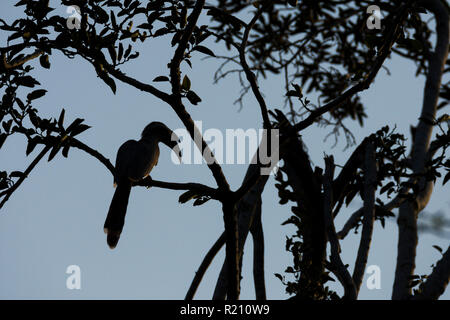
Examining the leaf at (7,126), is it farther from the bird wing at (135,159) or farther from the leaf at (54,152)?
the bird wing at (135,159)

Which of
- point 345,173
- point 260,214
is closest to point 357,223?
point 345,173

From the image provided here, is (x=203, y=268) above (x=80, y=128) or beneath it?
beneath

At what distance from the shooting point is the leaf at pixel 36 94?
4.49 meters

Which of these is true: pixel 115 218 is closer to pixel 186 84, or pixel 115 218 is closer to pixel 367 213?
pixel 186 84

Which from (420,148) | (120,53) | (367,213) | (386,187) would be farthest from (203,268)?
(420,148)

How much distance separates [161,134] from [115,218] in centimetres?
164

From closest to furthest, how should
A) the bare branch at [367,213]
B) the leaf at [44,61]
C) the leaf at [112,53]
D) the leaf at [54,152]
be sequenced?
the leaf at [54,152] < the leaf at [112,53] < the leaf at [44,61] < the bare branch at [367,213]

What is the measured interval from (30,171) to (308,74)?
7.12 metres

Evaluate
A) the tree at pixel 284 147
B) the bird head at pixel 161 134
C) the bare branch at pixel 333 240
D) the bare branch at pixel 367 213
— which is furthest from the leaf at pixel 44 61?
the bare branch at pixel 367 213

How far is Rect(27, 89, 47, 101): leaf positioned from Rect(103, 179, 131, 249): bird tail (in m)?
2.01

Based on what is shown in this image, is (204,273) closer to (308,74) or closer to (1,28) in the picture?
(1,28)

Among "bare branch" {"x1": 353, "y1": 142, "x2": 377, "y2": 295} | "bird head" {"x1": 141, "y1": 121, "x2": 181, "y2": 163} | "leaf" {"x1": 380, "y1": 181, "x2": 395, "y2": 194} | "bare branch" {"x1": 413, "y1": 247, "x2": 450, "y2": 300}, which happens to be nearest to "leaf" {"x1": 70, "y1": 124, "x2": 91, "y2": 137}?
"bird head" {"x1": 141, "y1": 121, "x2": 181, "y2": 163}

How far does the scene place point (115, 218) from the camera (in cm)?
619

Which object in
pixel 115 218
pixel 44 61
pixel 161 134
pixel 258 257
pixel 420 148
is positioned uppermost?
pixel 161 134
